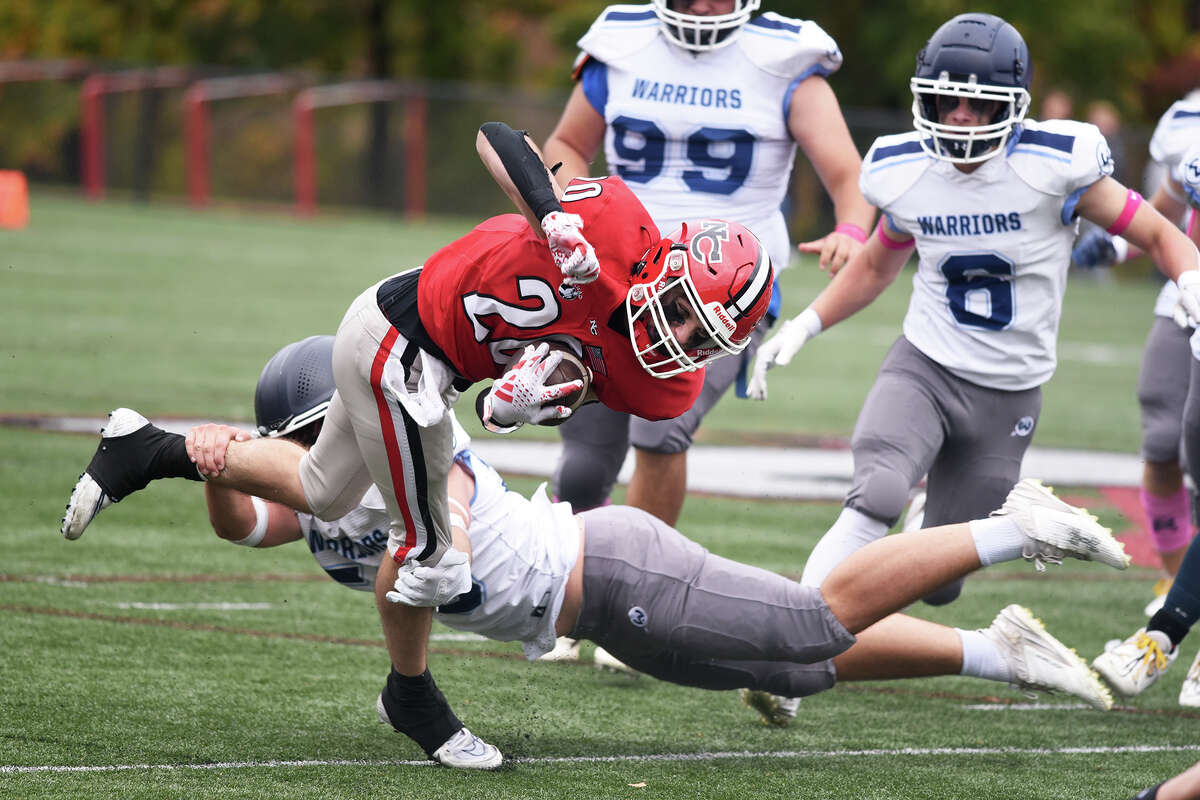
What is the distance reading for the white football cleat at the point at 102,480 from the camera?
13.1 feet

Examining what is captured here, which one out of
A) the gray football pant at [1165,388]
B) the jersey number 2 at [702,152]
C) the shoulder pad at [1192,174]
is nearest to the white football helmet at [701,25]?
the jersey number 2 at [702,152]

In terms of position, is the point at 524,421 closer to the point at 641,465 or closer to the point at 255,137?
the point at 641,465

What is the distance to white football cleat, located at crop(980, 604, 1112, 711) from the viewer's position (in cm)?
372

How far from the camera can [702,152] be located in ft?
16.0

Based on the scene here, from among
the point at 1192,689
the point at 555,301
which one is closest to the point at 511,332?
the point at 555,301

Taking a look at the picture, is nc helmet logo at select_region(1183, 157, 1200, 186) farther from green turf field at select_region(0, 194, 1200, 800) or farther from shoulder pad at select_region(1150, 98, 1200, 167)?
green turf field at select_region(0, 194, 1200, 800)

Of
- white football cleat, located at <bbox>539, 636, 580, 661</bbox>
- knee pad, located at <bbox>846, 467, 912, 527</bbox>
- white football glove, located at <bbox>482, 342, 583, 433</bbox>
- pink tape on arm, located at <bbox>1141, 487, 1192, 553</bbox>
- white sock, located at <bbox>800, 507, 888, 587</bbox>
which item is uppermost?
white football glove, located at <bbox>482, 342, 583, 433</bbox>

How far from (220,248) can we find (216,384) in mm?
8135

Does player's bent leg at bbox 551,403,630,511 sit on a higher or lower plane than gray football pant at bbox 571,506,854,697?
lower

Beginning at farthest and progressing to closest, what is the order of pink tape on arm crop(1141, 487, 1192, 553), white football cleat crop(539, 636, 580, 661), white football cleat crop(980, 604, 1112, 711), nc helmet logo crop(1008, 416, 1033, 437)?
pink tape on arm crop(1141, 487, 1192, 553) → white football cleat crop(539, 636, 580, 661) → nc helmet logo crop(1008, 416, 1033, 437) → white football cleat crop(980, 604, 1112, 711)

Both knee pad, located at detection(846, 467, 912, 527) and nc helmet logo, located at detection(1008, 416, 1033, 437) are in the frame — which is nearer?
knee pad, located at detection(846, 467, 912, 527)

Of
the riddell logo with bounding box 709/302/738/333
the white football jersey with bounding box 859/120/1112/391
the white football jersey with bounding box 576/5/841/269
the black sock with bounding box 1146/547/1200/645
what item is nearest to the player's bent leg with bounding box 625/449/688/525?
the white football jersey with bounding box 576/5/841/269

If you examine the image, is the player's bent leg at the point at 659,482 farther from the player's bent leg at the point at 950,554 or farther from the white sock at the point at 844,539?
the player's bent leg at the point at 950,554

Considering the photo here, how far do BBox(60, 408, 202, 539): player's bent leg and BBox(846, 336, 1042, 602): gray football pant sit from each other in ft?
6.01
